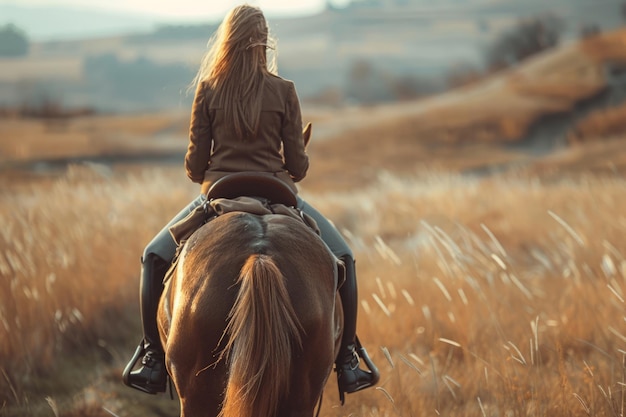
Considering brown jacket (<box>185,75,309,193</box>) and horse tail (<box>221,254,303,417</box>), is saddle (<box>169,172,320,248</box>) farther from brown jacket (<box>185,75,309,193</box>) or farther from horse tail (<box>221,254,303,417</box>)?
horse tail (<box>221,254,303,417</box>)

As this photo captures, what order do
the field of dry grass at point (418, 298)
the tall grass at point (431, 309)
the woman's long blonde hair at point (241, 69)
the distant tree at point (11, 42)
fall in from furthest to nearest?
1. the distant tree at point (11, 42)
2. the field of dry grass at point (418, 298)
3. the tall grass at point (431, 309)
4. the woman's long blonde hair at point (241, 69)

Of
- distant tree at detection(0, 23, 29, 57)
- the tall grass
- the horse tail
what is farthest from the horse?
distant tree at detection(0, 23, 29, 57)

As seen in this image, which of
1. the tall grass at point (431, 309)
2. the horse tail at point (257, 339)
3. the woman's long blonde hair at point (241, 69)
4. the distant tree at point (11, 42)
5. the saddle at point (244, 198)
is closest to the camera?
the horse tail at point (257, 339)

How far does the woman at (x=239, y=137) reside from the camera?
3.78 meters

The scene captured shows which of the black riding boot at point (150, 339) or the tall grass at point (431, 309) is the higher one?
the black riding boot at point (150, 339)

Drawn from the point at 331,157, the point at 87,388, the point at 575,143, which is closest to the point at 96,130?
the point at 331,157

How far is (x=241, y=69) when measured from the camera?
3.80 meters

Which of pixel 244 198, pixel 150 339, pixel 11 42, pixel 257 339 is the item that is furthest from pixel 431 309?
pixel 11 42

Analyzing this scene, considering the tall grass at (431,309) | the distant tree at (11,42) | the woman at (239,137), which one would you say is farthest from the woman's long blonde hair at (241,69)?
the distant tree at (11,42)

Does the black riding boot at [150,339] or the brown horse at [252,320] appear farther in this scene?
the black riding boot at [150,339]

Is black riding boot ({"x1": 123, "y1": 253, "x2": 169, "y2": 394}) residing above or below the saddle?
below

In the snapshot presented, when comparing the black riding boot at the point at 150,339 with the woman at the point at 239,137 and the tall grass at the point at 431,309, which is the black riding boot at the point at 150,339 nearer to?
the woman at the point at 239,137

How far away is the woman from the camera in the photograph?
3779mm

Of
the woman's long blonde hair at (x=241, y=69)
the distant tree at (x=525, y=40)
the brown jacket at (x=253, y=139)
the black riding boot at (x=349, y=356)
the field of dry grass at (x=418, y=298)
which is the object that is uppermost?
the woman's long blonde hair at (x=241, y=69)
